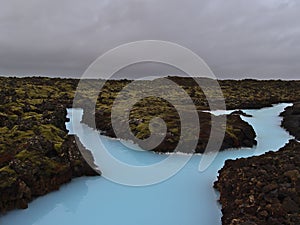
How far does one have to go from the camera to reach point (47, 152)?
47.7 feet

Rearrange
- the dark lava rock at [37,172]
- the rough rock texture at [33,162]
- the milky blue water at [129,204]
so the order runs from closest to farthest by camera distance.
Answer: the milky blue water at [129,204]
the dark lava rock at [37,172]
the rough rock texture at [33,162]

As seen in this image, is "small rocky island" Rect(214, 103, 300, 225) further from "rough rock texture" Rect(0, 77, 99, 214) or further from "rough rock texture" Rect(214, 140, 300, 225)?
"rough rock texture" Rect(0, 77, 99, 214)

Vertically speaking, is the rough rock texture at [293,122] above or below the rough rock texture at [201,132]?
above

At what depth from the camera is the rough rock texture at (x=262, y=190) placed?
8898 mm

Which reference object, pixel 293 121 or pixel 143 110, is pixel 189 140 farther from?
pixel 293 121

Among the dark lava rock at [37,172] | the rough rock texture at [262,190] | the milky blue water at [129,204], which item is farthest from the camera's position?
the dark lava rock at [37,172]

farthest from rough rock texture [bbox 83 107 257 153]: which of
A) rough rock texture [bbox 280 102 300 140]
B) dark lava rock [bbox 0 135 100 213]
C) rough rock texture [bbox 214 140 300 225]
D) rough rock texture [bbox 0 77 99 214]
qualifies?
rough rock texture [bbox 214 140 300 225]

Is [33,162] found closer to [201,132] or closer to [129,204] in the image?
[129,204]

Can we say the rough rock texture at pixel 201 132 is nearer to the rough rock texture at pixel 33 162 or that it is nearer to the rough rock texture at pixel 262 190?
the rough rock texture at pixel 33 162

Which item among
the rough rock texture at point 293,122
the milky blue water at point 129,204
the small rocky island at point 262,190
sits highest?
the rough rock texture at point 293,122

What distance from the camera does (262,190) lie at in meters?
10.2

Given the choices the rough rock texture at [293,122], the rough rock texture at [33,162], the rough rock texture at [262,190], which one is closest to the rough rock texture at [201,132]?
the rough rock texture at [293,122]

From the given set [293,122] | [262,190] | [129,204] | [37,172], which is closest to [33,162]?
[37,172]

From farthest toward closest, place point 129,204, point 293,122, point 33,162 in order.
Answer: point 293,122
point 33,162
point 129,204
